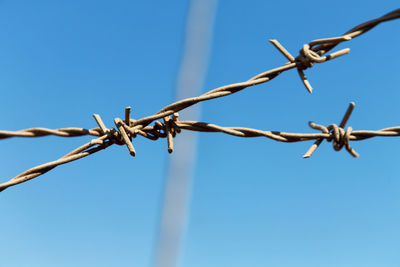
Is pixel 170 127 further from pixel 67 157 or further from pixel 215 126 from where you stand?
pixel 67 157

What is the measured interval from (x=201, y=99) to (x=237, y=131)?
15cm

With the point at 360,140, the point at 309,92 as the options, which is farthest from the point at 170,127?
the point at 360,140

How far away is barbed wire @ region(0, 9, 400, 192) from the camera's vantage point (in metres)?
1.73

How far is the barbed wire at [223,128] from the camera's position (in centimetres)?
173

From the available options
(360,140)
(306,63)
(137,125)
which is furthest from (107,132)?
(360,140)

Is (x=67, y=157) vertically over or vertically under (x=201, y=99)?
under

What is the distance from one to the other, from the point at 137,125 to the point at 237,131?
0.30 m

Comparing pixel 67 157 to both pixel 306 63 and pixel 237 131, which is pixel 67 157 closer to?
pixel 237 131

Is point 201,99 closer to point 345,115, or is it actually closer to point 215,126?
point 215,126

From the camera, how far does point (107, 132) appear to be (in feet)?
5.82

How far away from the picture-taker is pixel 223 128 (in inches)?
69.9

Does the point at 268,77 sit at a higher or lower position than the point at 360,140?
higher

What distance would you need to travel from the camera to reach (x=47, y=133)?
1.72 m

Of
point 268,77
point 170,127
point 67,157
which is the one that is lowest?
point 67,157
